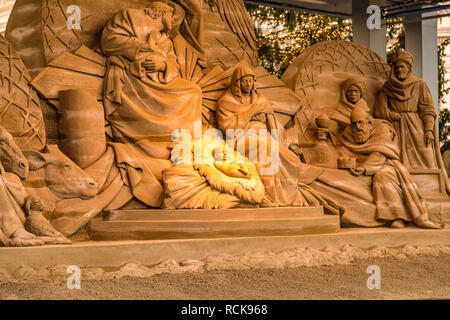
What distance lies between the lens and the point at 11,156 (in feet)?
19.1

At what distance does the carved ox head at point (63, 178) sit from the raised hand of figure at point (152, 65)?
152cm

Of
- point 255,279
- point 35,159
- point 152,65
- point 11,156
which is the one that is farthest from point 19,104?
point 255,279

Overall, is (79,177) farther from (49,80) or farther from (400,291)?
(400,291)

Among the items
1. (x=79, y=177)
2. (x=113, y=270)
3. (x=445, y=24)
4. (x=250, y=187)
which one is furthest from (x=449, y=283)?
(x=445, y=24)

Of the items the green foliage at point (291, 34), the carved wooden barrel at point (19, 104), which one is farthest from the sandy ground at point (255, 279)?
the green foliage at point (291, 34)

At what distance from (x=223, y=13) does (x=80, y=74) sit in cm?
250

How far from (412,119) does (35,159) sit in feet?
17.4

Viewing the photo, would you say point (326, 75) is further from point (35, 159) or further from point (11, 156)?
point (11, 156)

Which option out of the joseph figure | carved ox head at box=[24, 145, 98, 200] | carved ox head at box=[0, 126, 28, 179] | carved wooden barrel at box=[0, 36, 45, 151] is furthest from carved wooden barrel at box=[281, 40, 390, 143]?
carved ox head at box=[0, 126, 28, 179]

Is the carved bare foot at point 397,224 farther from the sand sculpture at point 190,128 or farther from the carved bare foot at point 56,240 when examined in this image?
the carved bare foot at point 56,240

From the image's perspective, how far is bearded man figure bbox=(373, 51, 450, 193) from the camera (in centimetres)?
887

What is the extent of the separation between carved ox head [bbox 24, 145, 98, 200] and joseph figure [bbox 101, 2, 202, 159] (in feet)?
2.80

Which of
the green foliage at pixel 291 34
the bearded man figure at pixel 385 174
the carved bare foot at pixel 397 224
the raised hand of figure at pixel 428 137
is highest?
the green foliage at pixel 291 34

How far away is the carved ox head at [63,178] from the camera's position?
631 centimetres
